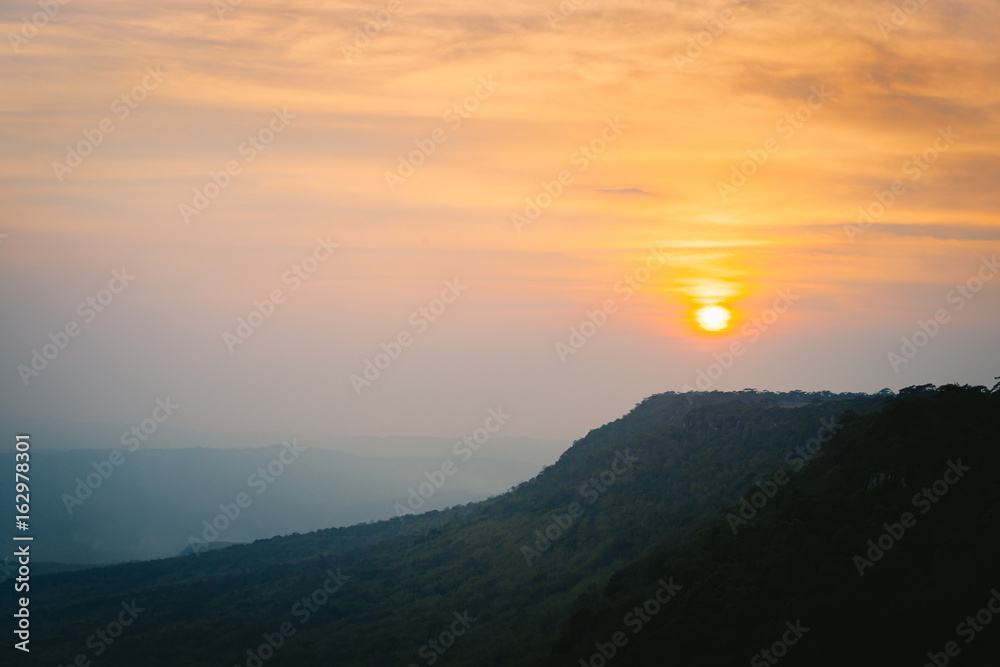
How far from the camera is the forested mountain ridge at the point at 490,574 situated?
183ft

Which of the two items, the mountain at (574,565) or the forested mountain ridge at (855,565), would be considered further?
the mountain at (574,565)

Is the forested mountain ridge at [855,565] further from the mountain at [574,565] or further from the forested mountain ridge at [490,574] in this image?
the forested mountain ridge at [490,574]

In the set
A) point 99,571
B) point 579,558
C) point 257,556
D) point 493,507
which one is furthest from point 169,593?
point 579,558

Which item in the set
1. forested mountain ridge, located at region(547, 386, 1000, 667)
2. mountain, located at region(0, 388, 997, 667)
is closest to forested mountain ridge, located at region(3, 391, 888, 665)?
mountain, located at region(0, 388, 997, 667)

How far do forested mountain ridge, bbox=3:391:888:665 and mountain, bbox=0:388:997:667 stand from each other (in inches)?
9.6

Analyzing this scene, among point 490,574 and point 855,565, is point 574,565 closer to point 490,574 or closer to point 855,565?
point 490,574

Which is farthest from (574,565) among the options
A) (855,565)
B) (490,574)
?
(855,565)

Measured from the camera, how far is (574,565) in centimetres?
6147

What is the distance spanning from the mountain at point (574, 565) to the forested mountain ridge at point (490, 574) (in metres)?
0.24

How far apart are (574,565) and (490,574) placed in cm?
984

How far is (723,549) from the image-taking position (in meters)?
39.3

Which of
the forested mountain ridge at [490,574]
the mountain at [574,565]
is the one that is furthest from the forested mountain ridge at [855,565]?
the forested mountain ridge at [490,574]

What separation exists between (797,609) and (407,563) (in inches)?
2297

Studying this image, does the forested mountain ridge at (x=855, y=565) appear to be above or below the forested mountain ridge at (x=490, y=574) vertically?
above
